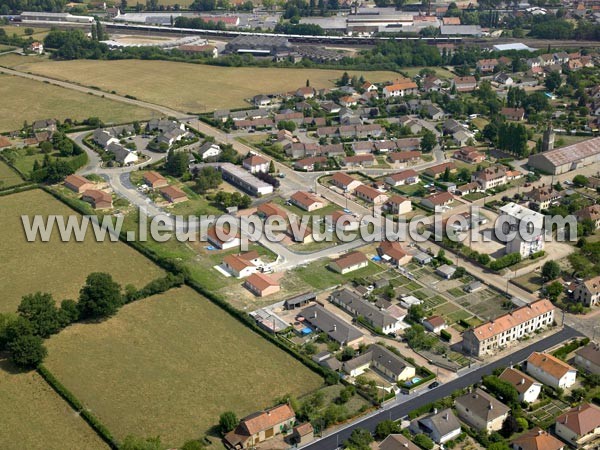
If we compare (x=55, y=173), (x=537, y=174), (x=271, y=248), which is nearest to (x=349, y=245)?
(x=271, y=248)

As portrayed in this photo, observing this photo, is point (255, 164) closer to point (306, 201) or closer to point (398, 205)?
point (306, 201)

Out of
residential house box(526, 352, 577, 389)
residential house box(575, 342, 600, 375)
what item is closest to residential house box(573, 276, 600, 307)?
residential house box(575, 342, 600, 375)

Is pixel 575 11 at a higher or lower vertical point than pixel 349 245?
higher

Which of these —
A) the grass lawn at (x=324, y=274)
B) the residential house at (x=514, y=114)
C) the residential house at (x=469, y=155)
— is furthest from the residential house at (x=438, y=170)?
the grass lawn at (x=324, y=274)

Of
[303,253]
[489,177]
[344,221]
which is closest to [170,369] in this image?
[303,253]

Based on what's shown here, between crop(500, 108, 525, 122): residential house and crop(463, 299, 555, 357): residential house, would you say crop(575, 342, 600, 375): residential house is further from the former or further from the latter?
crop(500, 108, 525, 122): residential house

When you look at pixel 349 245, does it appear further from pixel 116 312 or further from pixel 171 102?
pixel 171 102
